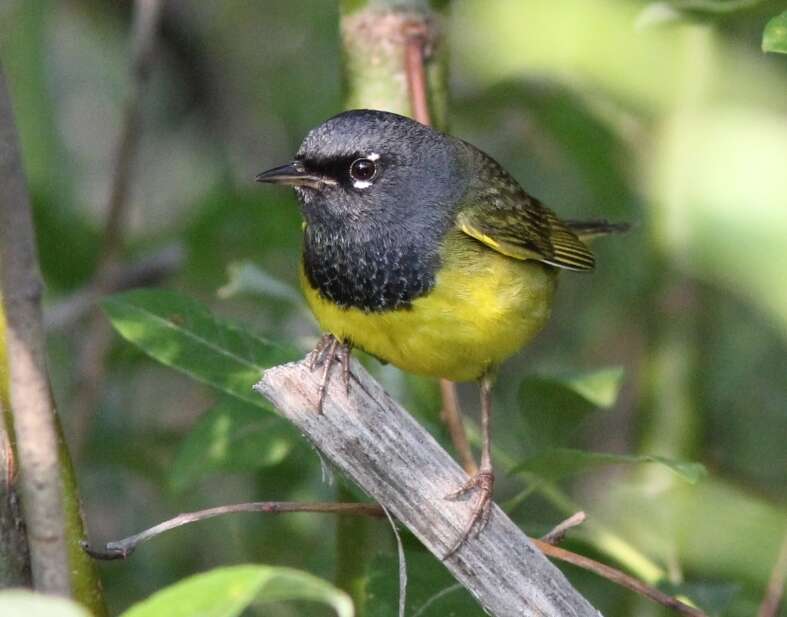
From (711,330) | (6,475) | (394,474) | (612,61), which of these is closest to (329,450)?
(394,474)

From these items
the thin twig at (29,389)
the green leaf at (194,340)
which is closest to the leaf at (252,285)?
the green leaf at (194,340)

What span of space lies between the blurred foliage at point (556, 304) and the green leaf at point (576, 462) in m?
0.01

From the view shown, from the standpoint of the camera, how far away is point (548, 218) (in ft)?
12.8

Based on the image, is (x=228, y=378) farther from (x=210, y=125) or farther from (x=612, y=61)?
(x=210, y=125)

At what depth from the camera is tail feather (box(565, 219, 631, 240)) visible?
4.13 metres

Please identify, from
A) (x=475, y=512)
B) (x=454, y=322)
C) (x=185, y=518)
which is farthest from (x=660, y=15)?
(x=185, y=518)

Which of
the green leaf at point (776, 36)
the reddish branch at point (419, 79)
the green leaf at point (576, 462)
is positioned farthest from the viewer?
the reddish branch at point (419, 79)

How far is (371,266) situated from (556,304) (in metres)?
2.63

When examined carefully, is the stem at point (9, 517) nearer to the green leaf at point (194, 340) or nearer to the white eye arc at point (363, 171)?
the green leaf at point (194, 340)

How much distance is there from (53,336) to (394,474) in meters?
2.34

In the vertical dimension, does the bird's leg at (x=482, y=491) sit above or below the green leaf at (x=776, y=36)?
below

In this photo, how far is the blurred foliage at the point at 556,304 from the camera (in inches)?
125

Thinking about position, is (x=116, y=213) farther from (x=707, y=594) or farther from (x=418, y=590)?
(x=707, y=594)

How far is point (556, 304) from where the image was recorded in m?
5.66
